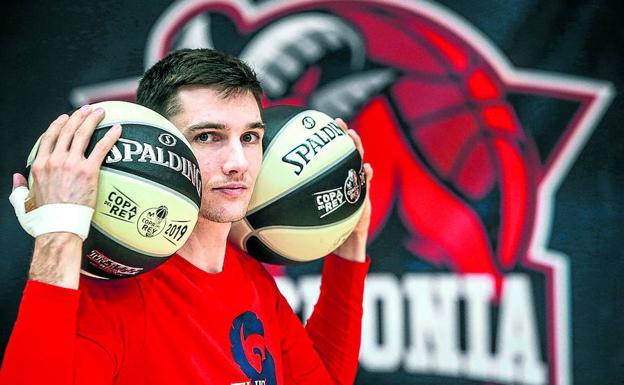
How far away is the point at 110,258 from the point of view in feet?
6.35

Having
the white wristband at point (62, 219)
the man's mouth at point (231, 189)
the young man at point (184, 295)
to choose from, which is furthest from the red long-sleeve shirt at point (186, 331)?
the man's mouth at point (231, 189)

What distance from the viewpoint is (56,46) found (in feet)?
15.2

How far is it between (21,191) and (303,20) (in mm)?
2556

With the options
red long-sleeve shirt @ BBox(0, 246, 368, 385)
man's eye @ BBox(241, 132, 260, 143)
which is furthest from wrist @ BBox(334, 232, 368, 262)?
man's eye @ BBox(241, 132, 260, 143)

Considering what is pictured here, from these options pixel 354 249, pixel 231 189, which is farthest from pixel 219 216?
pixel 354 249

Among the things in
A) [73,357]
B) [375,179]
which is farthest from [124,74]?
[73,357]

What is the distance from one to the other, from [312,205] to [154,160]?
2.02ft

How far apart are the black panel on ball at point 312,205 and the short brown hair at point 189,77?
0.30 metres

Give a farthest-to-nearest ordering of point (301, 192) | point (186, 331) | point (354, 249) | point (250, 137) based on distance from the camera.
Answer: point (354, 249) < point (301, 192) < point (250, 137) < point (186, 331)

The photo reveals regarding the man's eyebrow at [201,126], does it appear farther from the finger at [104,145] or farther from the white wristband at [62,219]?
the white wristband at [62,219]

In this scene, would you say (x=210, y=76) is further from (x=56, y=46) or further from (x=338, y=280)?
(x=56, y=46)

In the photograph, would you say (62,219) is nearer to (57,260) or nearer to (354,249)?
(57,260)

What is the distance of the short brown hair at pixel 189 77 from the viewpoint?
225 cm

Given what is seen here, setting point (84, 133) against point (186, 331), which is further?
point (186, 331)
